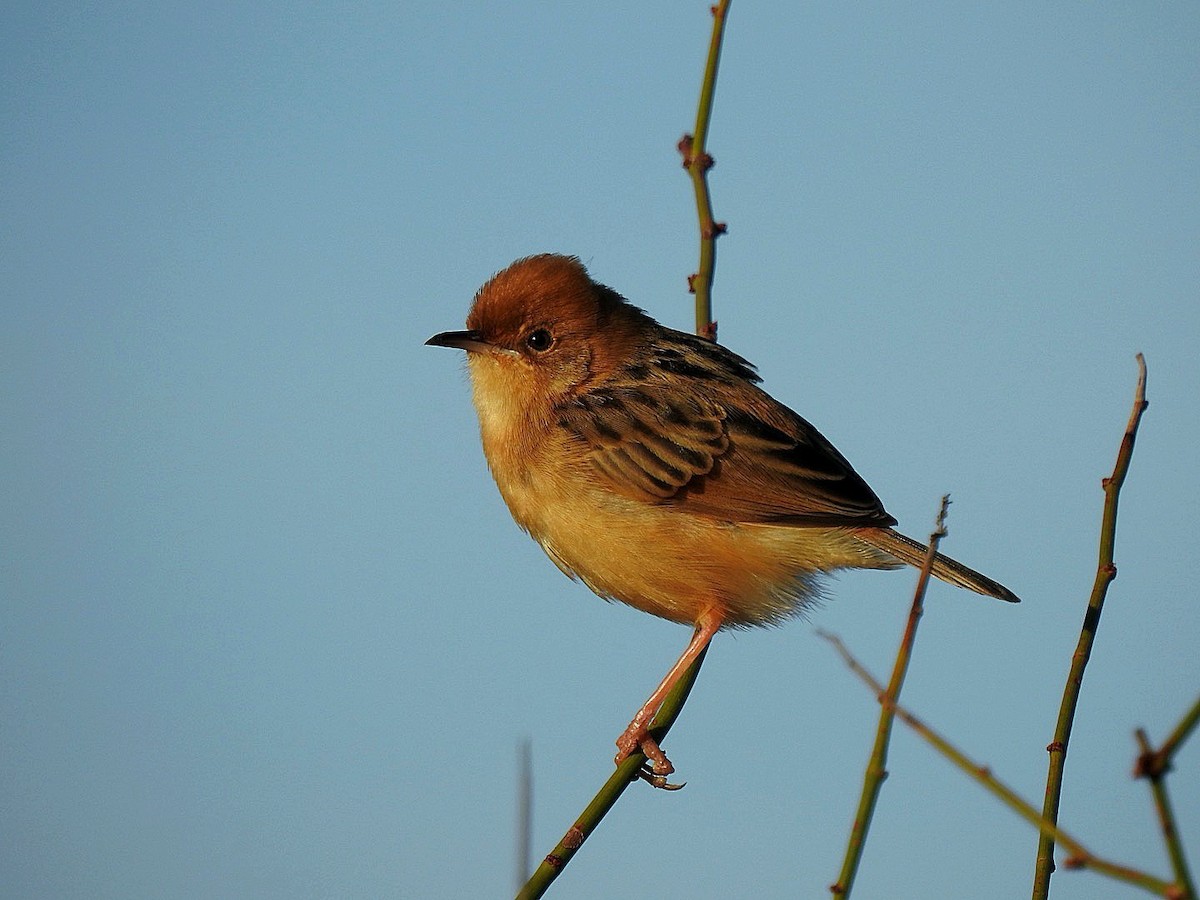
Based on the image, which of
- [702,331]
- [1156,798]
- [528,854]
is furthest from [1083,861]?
[702,331]

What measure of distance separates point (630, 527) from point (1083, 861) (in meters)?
3.23

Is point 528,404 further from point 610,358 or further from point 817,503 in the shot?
point 817,503

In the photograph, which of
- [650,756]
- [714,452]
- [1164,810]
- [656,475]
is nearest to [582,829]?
[650,756]

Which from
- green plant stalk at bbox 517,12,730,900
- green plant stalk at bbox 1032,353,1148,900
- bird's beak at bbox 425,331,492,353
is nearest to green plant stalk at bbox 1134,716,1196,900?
green plant stalk at bbox 1032,353,1148,900

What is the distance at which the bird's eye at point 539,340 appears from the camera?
5.25 meters

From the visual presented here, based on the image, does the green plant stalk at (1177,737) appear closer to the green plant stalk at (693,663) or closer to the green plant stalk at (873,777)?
the green plant stalk at (873,777)

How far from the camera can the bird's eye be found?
5.25m

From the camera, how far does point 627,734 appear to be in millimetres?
4828

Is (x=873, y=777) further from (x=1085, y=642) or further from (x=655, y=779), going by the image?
(x=655, y=779)

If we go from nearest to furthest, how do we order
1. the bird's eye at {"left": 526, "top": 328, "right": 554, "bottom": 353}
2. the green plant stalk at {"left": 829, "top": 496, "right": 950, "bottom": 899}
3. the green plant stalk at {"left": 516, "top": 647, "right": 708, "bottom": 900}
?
the green plant stalk at {"left": 829, "top": 496, "right": 950, "bottom": 899} → the green plant stalk at {"left": 516, "top": 647, "right": 708, "bottom": 900} → the bird's eye at {"left": 526, "top": 328, "right": 554, "bottom": 353}

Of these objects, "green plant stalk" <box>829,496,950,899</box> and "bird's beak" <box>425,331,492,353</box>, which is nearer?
"green plant stalk" <box>829,496,950,899</box>

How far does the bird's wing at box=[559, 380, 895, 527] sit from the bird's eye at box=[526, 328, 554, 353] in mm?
299

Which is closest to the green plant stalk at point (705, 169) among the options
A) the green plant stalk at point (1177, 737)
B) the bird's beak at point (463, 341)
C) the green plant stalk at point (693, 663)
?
the green plant stalk at point (693, 663)

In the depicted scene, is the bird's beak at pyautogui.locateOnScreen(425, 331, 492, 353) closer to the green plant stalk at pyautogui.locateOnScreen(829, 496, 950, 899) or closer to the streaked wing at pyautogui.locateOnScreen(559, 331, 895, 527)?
the streaked wing at pyautogui.locateOnScreen(559, 331, 895, 527)
